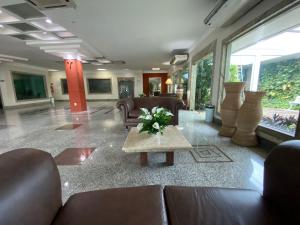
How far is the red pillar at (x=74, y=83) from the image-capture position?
6.90 m

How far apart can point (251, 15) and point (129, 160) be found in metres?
3.47

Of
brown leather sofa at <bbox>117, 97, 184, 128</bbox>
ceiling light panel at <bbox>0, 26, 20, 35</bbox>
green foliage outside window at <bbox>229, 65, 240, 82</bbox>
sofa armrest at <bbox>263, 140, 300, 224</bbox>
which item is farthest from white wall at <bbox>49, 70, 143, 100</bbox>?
sofa armrest at <bbox>263, 140, 300, 224</bbox>

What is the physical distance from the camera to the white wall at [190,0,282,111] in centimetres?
254

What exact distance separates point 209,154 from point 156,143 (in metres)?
1.12

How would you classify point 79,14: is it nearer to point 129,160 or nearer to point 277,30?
point 129,160

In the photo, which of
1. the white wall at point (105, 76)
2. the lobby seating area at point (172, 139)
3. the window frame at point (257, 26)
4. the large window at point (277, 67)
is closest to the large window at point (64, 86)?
the white wall at point (105, 76)

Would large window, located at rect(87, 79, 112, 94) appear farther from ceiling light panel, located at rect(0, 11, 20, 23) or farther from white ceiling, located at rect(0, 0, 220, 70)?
ceiling light panel, located at rect(0, 11, 20, 23)

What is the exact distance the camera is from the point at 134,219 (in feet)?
2.66

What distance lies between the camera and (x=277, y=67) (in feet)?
9.02

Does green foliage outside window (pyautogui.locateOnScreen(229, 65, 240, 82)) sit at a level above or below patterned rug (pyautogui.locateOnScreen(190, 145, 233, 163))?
above

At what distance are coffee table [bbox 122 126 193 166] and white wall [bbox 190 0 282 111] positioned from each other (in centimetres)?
258

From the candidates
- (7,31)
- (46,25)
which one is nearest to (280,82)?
(46,25)

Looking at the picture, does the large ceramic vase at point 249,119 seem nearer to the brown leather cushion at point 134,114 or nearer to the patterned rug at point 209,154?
the patterned rug at point 209,154

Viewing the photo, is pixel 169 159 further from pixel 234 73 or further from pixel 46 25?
pixel 46 25
